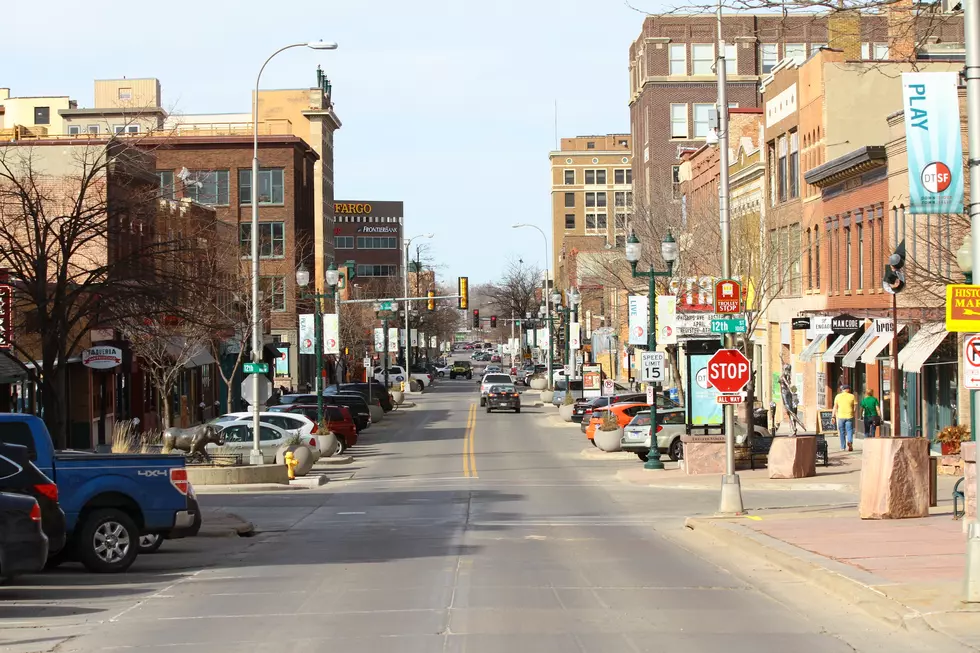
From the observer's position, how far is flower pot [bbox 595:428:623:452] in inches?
1665

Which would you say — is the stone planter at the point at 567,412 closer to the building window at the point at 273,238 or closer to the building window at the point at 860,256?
the building window at the point at 860,256

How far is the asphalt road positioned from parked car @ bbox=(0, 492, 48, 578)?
469 millimetres

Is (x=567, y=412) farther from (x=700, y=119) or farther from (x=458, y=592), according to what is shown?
(x=458, y=592)

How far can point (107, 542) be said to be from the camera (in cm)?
1656

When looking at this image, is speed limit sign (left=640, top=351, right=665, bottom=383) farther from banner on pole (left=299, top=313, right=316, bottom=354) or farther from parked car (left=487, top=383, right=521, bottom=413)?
parked car (left=487, top=383, right=521, bottom=413)

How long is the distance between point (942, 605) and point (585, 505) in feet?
50.9

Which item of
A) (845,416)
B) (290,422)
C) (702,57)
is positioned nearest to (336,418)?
(290,422)

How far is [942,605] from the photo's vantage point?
38.3ft

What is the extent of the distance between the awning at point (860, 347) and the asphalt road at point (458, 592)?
11.1 m

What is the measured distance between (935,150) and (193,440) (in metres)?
22.1

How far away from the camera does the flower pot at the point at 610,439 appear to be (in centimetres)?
4228

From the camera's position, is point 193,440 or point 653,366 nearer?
point 193,440

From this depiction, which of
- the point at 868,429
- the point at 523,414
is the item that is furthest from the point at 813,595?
the point at 523,414

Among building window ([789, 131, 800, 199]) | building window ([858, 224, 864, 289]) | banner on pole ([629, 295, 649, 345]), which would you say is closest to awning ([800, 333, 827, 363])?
building window ([858, 224, 864, 289])
